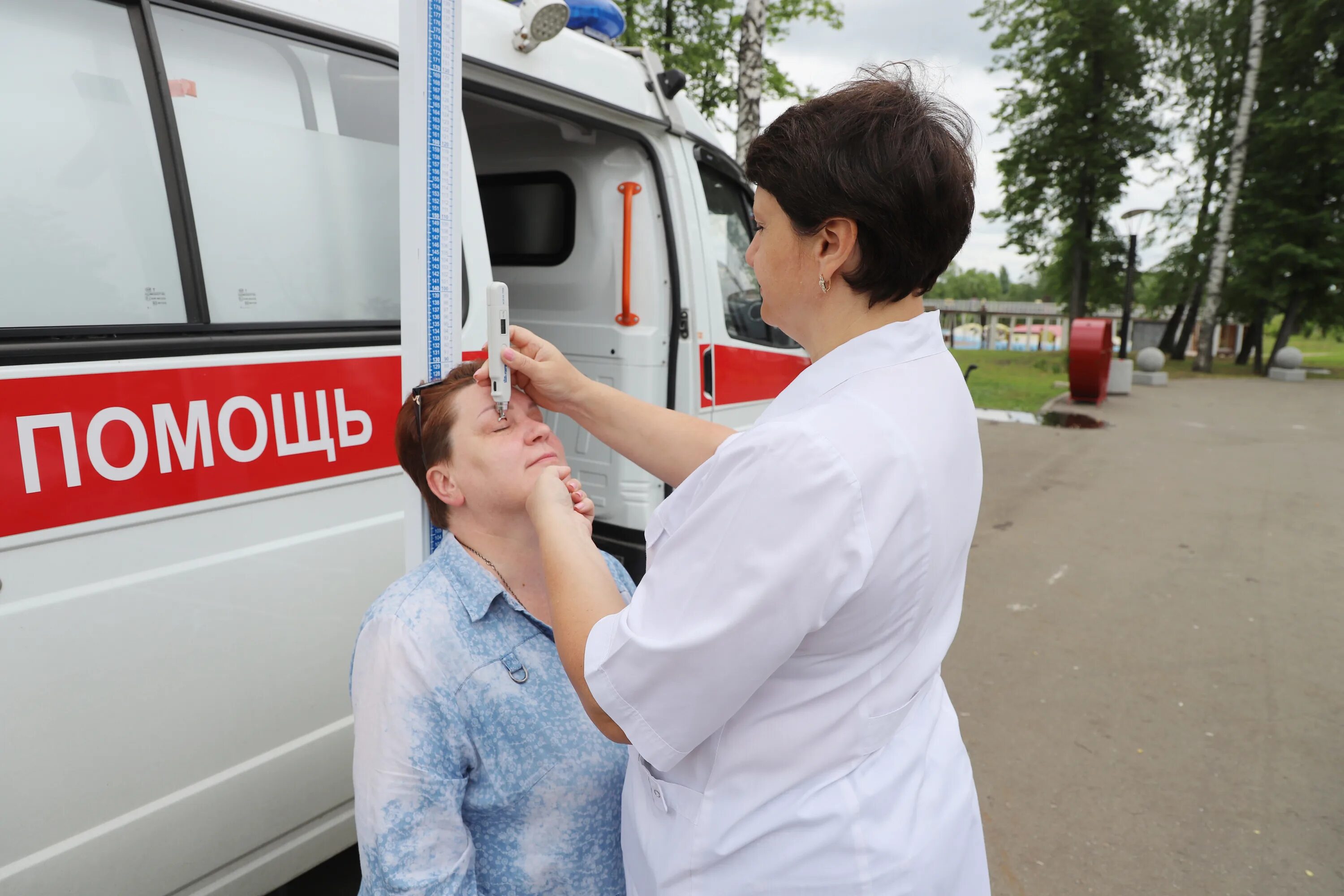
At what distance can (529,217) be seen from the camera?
3895mm

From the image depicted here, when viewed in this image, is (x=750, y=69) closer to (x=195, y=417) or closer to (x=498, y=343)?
(x=195, y=417)

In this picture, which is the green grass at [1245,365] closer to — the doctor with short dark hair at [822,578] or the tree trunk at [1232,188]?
the tree trunk at [1232,188]

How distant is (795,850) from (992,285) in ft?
335

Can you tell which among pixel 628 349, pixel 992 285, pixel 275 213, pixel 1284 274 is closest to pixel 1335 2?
pixel 1284 274

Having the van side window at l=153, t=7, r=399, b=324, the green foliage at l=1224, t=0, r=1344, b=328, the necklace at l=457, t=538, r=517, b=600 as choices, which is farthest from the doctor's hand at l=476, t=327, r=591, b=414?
the green foliage at l=1224, t=0, r=1344, b=328

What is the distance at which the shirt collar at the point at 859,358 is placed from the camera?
3.66ft

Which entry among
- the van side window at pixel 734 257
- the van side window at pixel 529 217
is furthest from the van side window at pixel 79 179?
the van side window at pixel 734 257

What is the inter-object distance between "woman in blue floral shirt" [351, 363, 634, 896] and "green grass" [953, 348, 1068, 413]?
9.51m

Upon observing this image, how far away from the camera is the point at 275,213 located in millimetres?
2012

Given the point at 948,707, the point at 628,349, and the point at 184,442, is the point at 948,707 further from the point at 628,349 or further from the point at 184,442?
the point at 628,349

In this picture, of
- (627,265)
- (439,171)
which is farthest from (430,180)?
(627,265)

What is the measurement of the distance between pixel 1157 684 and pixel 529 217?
3.67 meters

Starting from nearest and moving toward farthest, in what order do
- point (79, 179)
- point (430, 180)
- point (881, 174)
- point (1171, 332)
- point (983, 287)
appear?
point (881, 174) < point (430, 180) < point (79, 179) < point (1171, 332) < point (983, 287)

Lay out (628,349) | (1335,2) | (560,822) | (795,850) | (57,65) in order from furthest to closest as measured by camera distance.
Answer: (1335,2) → (628,349) → (57,65) → (560,822) → (795,850)
